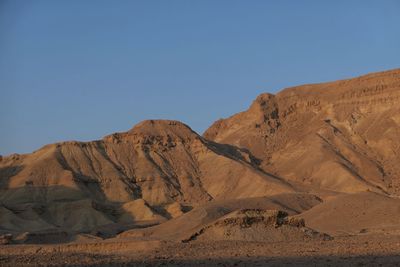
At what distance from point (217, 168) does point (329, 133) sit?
18.6 meters

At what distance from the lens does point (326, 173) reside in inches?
3716

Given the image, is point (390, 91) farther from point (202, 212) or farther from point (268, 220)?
point (268, 220)

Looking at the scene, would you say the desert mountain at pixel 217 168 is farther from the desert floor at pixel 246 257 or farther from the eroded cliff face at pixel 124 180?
the desert floor at pixel 246 257

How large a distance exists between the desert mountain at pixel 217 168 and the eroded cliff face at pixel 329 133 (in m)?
0.18

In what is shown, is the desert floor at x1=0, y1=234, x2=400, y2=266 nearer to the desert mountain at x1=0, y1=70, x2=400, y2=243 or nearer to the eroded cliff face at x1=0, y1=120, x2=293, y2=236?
the desert mountain at x1=0, y1=70, x2=400, y2=243

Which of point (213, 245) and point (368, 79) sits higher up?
point (368, 79)

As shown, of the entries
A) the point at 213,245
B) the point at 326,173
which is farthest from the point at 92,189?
the point at 213,245

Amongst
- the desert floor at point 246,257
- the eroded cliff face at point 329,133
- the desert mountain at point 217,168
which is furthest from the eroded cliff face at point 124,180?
the desert floor at point 246,257

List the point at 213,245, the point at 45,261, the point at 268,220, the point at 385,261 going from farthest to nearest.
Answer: the point at 268,220 < the point at 213,245 < the point at 45,261 < the point at 385,261

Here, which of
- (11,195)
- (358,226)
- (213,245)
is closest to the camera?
(213,245)

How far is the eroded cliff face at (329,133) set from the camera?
311 ft

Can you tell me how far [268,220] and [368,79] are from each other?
263 ft

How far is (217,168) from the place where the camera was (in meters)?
98.8

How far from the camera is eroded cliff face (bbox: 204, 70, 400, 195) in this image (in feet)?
311
